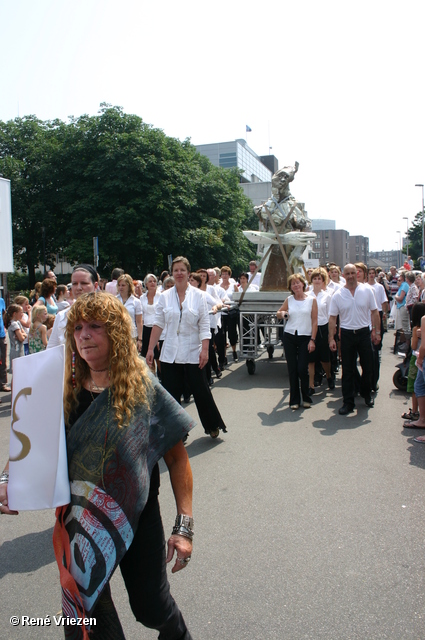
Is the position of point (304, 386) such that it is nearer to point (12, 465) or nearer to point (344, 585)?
point (344, 585)

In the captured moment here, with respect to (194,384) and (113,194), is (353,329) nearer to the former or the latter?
(194,384)

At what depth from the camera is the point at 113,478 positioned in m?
1.96

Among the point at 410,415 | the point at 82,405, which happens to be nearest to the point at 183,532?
the point at 82,405

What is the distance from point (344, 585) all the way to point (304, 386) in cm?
468

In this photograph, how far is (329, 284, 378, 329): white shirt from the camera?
757cm

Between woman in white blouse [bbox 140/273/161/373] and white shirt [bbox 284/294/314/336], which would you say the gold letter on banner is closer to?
white shirt [bbox 284/294/314/336]

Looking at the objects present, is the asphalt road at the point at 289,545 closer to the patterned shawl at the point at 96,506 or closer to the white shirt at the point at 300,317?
the patterned shawl at the point at 96,506

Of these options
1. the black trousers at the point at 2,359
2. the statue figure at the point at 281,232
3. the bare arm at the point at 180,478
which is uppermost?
the statue figure at the point at 281,232

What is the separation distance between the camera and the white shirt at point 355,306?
7566mm

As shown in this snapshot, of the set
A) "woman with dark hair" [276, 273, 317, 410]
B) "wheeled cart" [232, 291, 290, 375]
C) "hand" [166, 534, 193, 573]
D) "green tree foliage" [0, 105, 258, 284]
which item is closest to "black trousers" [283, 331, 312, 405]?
"woman with dark hair" [276, 273, 317, 410]

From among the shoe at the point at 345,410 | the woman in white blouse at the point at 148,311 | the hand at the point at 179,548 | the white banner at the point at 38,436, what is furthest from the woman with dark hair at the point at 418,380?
the white banner at the point at 38,436

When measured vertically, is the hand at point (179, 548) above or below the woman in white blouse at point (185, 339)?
below

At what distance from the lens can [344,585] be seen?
10.7 ft

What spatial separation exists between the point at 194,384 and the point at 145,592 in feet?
13.2
